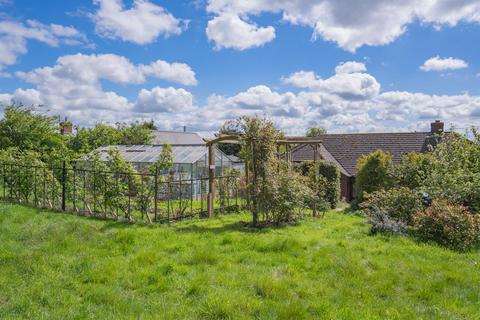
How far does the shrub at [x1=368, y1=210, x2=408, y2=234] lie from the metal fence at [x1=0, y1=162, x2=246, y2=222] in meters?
3.75

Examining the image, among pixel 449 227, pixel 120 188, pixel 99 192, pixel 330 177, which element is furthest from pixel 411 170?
pixel 99 192

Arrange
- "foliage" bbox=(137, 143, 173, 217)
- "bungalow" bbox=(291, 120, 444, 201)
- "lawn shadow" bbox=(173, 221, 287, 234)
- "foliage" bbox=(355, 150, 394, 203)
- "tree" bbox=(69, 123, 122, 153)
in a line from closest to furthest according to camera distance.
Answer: "lawn shadow" bbox=(173, 221, 287, 234) < "foliage" bbox=(137, 143, 173, 217) < "foliage" bbox=(355, 150, 394, 203) < "bungalow" bbox=(291, 120, 444, 201) < "tree" bbox=(69, 123, 122, 153)

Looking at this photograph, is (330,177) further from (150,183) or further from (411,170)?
(150,183)

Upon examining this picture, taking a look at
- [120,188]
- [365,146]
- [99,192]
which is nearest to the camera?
[120,188]

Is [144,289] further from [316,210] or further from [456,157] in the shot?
[456,157]

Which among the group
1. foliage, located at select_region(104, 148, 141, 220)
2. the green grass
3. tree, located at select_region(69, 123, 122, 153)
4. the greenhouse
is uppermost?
tree, located at select_region(69, 123, 122, 153)

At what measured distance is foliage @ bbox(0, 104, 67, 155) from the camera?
864 inches

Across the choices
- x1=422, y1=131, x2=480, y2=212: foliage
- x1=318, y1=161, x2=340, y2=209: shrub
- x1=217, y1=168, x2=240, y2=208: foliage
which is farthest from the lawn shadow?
x1=318, y1=161, x2=340, y2=209: shrub

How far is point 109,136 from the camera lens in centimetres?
2808

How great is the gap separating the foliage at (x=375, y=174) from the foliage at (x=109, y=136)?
15.9 meters

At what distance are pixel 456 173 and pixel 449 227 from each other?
154 inches

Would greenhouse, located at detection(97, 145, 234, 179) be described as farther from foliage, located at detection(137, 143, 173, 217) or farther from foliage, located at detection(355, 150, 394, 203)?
foliage, located at detection(355, 150, 394, 203)

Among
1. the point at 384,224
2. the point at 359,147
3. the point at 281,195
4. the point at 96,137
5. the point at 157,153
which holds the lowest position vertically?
the point at 384,224

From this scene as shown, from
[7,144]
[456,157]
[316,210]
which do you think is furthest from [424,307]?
[7,144]
